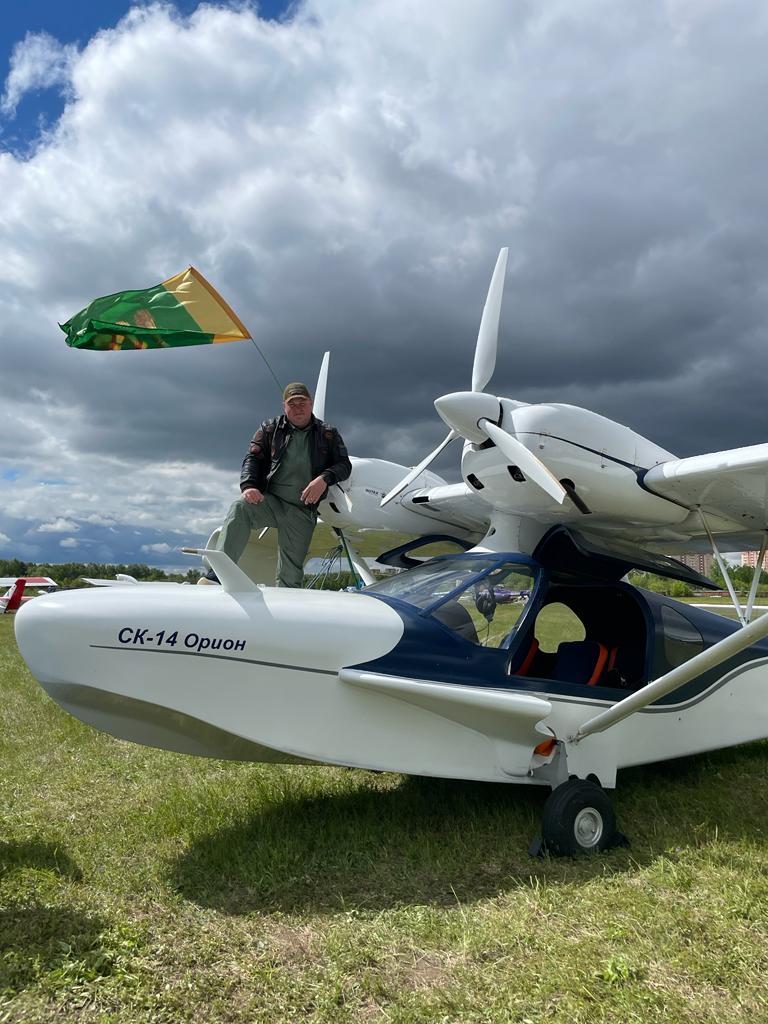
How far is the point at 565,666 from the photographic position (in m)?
5.49

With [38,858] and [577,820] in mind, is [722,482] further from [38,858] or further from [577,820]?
[38,858]

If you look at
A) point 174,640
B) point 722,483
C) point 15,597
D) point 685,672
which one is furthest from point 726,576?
point 15,597

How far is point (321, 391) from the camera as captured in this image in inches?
331

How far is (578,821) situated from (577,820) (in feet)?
0.05

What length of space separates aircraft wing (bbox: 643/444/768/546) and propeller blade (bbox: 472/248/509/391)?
1.57 m

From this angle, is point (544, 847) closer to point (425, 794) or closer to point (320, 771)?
point (425, 794)

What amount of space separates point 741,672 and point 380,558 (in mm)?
3321

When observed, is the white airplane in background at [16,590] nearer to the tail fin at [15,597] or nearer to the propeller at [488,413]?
the tail fin at [15,597]

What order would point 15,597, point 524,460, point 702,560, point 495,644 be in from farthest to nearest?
point 15,597 < point 702,560 < point 524,460 < point 495,644

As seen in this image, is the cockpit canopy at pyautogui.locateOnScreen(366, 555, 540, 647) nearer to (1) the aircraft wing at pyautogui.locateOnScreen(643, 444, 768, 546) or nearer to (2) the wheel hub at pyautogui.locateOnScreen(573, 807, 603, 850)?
(2) the wheel hub at pyautogui.locateOnScreen(573, 807, 603, 850)

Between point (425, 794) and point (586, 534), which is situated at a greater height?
point (586, 534)

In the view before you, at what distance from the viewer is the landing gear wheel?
12.8 feet

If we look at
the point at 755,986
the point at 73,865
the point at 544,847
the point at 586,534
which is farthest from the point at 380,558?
the point at 755,986

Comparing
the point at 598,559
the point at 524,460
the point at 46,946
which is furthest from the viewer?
the point at 598,559
